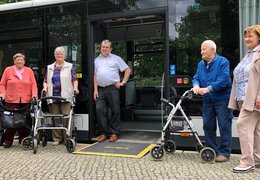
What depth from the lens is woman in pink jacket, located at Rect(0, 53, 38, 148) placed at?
6.34m

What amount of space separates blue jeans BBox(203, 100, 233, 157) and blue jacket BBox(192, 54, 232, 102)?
0.10 meters

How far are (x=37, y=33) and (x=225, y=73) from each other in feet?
11.5

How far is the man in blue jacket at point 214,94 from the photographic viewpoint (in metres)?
4.95

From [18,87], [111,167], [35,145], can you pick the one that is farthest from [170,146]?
[18,87]

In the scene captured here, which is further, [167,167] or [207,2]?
[207,2]

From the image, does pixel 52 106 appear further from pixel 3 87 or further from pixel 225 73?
pixel 225 73

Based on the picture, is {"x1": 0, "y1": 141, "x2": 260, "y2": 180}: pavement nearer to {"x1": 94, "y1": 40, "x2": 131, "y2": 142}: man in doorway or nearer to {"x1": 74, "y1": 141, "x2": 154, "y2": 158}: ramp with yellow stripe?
{"x1": 74, "y1": 141, "x2": 154, "y2": 158}: ramp with yellow stripe

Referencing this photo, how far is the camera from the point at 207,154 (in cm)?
496

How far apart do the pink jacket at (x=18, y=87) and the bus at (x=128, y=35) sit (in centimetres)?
39

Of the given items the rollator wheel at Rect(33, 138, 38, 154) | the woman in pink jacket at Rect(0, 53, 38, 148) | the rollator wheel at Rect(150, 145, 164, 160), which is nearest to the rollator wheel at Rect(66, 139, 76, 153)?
the rollator wheel at Rect(33, 138, 38, 154)

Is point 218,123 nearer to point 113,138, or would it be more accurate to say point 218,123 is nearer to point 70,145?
point 113,138

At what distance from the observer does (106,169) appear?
4844 mm

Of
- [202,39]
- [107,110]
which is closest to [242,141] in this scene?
[202,39]

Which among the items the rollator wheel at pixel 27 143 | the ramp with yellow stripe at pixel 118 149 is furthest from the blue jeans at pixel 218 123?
the rollator wheel at pixel 27 143
